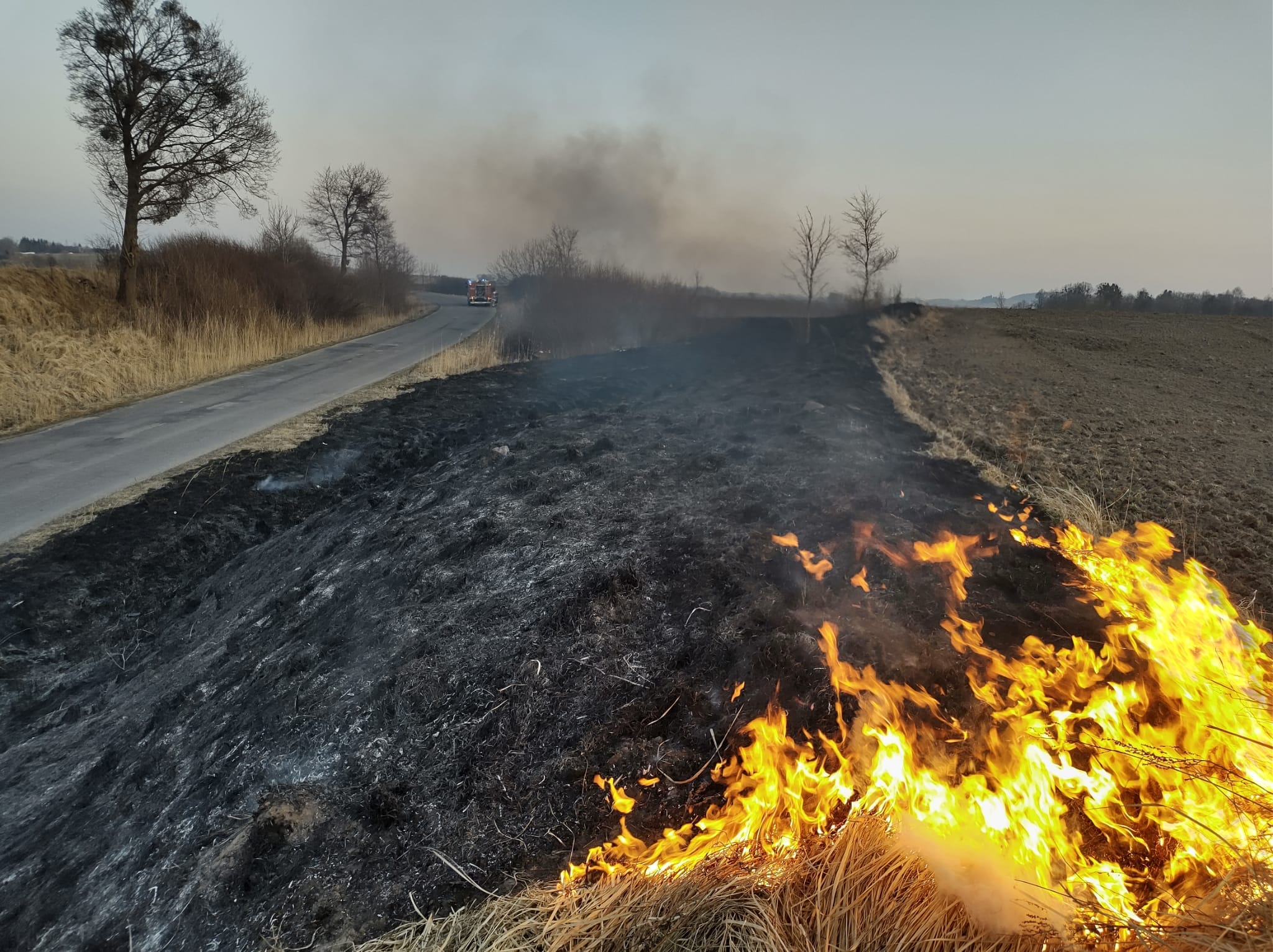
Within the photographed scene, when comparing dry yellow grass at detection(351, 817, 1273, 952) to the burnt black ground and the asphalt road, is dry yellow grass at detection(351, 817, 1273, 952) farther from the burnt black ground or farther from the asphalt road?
the asphalt road

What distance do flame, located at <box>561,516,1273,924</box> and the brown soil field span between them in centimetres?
333

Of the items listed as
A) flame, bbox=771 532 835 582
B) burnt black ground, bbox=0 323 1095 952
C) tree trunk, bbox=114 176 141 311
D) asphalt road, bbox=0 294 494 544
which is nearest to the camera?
burnt black ground, bbox=0 323 1095 952

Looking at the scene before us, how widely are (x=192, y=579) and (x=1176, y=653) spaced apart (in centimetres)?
803

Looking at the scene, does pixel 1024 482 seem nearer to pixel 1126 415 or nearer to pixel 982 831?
pixel 1126 415

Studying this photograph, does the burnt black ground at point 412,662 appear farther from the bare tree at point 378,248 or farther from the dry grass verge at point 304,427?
the bare tree at point 378,248

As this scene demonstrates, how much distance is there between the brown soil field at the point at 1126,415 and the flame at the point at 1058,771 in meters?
3.33

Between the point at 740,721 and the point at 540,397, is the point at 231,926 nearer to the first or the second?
the point at 740,721

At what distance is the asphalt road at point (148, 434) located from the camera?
277 inches

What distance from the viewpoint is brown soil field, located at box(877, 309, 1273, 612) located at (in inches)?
268

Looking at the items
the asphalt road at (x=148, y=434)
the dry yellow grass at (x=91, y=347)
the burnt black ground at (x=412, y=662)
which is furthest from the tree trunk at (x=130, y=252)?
the burnt black ground at (x=412, y=662)

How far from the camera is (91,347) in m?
12.4

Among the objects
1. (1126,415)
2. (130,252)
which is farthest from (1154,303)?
(130,252)

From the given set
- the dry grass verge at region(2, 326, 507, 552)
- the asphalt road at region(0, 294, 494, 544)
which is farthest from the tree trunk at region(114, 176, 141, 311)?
the dry grass verge at region(2, 326, 507, 552)

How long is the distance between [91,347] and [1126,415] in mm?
21039
